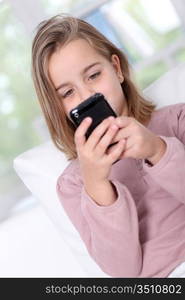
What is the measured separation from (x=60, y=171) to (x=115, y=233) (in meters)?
0.34

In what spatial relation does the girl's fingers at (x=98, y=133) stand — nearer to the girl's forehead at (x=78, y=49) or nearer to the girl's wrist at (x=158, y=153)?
the girl's wrist at (x=158, y=153)

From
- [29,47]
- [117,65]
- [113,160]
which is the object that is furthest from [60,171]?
[29,47]

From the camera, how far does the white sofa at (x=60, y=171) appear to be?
4.02 feet

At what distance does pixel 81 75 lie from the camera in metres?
0.95

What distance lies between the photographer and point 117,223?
901mm

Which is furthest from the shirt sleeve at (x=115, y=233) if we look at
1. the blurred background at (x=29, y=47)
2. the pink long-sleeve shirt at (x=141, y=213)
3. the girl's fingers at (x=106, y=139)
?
the blurred background at (x=29, y=47)

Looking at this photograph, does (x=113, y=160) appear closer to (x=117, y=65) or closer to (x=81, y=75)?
(x=81, y=75)

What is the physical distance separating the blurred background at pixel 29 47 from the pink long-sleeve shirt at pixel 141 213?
23.2 inches

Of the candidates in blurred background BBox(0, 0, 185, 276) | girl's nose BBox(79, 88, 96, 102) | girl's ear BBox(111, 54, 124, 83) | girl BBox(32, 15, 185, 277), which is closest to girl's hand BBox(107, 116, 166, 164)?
girl BBox(32, 15, 185, 277)

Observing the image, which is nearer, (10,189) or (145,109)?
(145,109)

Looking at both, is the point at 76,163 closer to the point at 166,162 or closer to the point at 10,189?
the point at 166,162

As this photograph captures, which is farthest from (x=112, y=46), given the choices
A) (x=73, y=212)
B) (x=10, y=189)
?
(x=10, y=189)

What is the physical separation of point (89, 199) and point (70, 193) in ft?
0.45

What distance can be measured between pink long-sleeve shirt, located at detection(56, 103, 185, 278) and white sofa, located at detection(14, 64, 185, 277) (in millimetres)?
180
